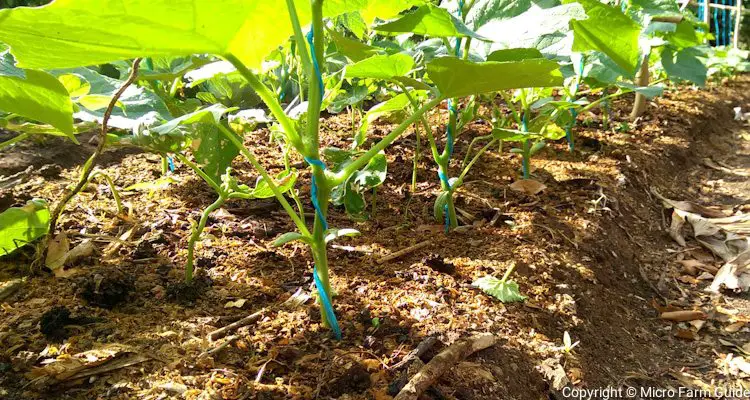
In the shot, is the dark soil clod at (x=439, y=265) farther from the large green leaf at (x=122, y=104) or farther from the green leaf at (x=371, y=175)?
the large green leaf at (x=122, y=104)

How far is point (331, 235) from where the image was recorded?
0.90 meters

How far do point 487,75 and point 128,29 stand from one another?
491 mm

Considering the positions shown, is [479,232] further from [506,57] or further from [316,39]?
[316,39]

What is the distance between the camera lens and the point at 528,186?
1.91 m

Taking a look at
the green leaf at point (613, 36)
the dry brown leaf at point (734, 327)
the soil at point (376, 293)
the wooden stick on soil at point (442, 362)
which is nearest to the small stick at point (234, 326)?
the soil at point (376, 293)

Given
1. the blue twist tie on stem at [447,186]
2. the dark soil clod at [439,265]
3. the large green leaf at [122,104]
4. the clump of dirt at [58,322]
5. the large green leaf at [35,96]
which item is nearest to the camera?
the large green leaf at [35,96]

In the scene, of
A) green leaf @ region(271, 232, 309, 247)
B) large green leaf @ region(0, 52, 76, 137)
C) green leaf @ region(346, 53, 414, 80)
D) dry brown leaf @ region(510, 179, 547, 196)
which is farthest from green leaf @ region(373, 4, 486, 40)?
dry brown leaf @ region(510, 179, 547, 196)

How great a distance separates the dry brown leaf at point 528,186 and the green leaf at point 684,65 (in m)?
0.99

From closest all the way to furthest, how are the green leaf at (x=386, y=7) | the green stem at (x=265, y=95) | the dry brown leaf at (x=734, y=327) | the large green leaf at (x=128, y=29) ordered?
the large green leaf at (x=128, y=29) < the green stem at (x=265, y=95) < the green leaf at (x=386, y=7) < the dry brown leaf at (x=734, y=327)

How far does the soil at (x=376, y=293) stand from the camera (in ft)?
3.09

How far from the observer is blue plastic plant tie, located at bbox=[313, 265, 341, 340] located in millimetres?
940

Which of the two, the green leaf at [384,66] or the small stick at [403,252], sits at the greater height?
the green leaf at [384,66]

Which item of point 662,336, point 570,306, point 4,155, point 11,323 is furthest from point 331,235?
point 4,155

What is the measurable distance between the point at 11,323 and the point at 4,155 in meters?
1.00
